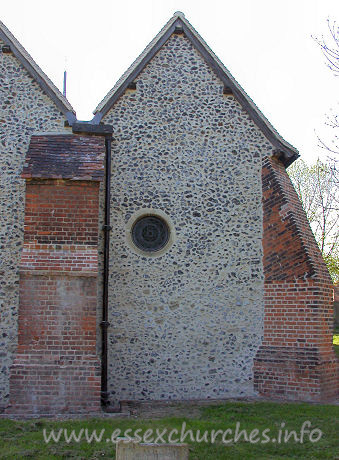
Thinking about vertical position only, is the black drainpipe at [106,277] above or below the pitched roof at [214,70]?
below

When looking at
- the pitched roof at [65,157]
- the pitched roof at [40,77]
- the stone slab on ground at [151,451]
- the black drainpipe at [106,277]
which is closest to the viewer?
the stone slab on ground at [151,451]

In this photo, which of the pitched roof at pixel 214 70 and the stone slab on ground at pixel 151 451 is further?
the pitched roof at pixel 214 70

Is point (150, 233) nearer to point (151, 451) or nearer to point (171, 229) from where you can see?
point (171, 229)

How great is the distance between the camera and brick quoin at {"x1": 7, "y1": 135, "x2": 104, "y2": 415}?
8.59 metres

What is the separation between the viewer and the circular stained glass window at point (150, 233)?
1078cm

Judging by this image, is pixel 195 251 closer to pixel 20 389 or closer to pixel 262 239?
pixel 262 239

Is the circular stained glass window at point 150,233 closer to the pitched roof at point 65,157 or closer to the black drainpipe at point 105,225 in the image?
the black drainpipe at point 105,225

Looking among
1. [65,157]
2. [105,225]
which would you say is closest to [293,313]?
[105,225]

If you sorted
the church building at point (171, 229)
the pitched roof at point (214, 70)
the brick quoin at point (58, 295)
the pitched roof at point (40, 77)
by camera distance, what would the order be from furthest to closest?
the pitched roof at point (214, 70) → the pitched roof at point (40, 77) → the church building at point (171, 229) → the brick quoin at point (58, 295)

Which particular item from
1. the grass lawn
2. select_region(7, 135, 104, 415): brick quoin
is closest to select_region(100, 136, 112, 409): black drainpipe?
select_region(7, 135, 104, 415): brick quoin

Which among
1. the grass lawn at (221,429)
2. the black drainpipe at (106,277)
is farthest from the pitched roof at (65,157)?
the grass lawn at (221,429)

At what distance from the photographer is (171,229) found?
10.8 meters

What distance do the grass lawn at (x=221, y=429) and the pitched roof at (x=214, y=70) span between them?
17.1 feet

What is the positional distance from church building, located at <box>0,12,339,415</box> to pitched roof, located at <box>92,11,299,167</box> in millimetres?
29
